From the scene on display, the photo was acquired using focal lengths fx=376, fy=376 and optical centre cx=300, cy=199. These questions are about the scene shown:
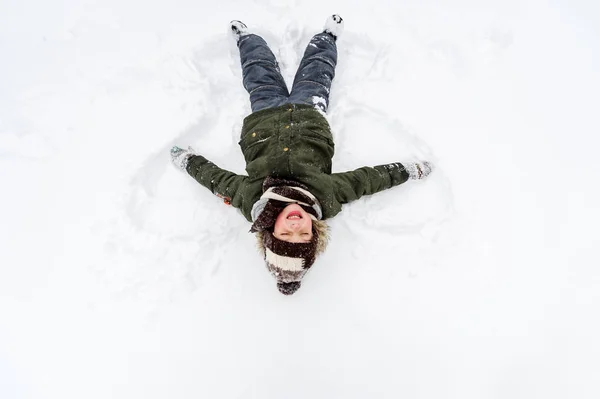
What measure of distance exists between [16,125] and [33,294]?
1138mm

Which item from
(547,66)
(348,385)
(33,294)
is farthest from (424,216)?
(33,294)

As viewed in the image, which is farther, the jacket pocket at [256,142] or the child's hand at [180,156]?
the child's hand at [180,156]

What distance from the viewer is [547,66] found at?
276cm

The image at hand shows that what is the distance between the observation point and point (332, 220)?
8.41ft

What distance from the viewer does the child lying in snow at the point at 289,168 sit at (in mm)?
1936

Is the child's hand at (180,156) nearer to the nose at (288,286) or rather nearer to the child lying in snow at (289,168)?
the child lying in snow at (289,168)

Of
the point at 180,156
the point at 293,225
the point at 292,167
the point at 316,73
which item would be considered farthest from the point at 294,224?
the point at 316,73

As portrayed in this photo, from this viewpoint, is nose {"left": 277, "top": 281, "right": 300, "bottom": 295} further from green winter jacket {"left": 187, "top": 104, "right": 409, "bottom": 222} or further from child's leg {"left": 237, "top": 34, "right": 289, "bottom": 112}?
child's leg {"left": 237, "top": 34, "right": 289, "bottom": 112}

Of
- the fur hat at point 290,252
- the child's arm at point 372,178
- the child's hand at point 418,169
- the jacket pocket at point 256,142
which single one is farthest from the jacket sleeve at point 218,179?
the child's hand at point 418,169

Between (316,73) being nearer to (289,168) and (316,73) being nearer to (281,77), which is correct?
(281,77)

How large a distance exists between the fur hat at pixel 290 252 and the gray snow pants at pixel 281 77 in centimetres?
91

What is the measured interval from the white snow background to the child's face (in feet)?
2.26

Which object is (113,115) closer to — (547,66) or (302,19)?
(302,19)

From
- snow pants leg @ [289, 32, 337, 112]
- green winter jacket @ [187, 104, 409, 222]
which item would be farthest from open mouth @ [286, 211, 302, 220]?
snow pants leg @ [289, 32, 337, 112]
